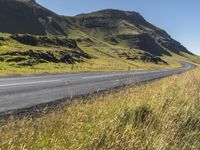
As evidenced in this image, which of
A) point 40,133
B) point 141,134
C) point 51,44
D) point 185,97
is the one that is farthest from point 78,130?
point 51,44

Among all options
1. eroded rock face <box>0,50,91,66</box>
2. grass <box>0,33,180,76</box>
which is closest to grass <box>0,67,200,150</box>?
grass <box>0,33,180,76</box>

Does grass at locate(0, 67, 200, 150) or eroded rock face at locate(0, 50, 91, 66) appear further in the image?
eroded rock face at locate(0, 50, 91, 66)

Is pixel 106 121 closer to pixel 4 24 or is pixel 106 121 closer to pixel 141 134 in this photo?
pixel 141 134

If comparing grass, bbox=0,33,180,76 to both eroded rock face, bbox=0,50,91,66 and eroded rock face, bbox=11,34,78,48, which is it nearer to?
eroded rock face, bbox=0,50,91,66

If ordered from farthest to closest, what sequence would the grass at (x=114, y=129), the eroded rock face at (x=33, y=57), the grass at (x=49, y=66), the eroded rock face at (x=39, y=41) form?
the eroded rock face at (x=39, y=41) → the eroded rock face at (x=33, y=57) → the grass at (x=49, y=66) → the grass at (x=114, y=129)

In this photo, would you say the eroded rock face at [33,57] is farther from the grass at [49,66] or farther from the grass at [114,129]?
the grass at [114,129]

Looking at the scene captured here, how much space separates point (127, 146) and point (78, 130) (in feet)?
2.27

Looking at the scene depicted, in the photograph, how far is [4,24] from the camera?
19675 cm

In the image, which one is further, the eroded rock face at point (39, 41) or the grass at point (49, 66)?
the eroded rock face at point (39, 41)

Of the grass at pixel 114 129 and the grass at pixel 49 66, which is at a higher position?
the grass at pixel 114 129

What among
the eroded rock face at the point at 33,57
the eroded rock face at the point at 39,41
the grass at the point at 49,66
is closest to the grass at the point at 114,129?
the grass at the point at 49,66

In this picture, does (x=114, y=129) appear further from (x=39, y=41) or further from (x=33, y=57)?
(x=39, y=41)

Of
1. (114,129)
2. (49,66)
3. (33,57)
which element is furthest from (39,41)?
(114,129)

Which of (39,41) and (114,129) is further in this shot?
(39,41)
